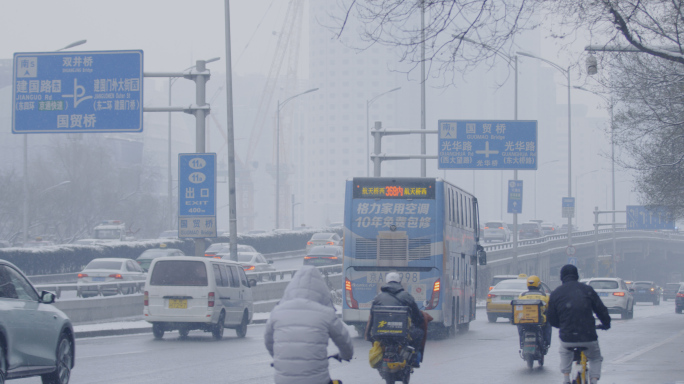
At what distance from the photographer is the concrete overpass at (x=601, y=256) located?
209 feet

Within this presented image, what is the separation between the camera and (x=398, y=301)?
414 inches

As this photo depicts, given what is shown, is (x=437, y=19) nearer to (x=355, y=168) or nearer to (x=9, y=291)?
(x=9, y=291)

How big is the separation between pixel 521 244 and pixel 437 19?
2437 inches

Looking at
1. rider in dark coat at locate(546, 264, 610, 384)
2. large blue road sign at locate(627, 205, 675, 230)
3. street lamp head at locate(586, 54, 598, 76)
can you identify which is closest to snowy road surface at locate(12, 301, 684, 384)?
rider in dark coat at locate(546, 264, 610, 384)

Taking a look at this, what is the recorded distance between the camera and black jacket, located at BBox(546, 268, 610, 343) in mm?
9336

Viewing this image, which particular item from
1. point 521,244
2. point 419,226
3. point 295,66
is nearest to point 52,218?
point 521,244

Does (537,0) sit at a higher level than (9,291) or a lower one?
higher

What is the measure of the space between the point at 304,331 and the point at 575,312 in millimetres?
3901

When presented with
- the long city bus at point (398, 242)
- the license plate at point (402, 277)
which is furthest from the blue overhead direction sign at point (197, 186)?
the license plate at point (402, 277)

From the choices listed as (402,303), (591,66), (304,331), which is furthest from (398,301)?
(591,66)

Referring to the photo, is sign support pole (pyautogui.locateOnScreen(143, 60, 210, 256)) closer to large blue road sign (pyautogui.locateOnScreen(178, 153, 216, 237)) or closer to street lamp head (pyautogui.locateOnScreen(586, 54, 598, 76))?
large blue road sign (pyautogui.locateOnScreen(178, 153, 216, 237))

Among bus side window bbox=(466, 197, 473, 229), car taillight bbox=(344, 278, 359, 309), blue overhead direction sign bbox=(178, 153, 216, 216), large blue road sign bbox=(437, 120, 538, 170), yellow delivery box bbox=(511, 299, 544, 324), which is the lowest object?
car taillight bbox=(344, 278, 359, 309)

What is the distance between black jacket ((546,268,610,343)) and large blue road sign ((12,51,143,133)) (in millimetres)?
17075

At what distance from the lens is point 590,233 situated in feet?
306
